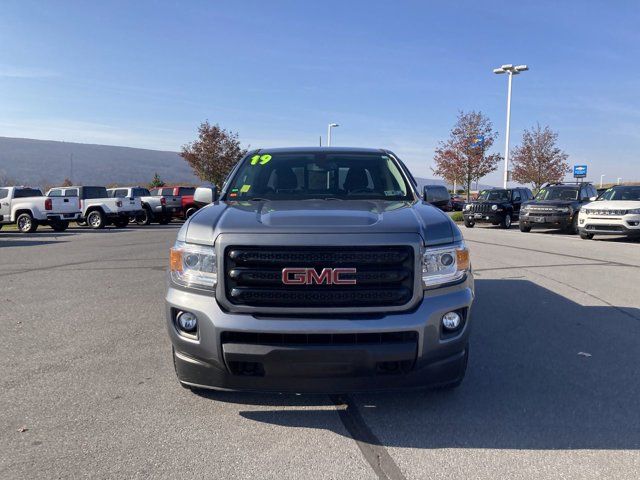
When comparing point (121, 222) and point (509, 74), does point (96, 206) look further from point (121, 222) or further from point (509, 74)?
point (509, 74)

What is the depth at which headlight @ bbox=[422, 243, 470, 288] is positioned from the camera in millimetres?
3344

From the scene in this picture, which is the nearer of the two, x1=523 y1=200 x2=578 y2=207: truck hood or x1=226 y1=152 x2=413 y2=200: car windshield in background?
x1=226 y1=152 x2=413 y2=200: car windshield in background

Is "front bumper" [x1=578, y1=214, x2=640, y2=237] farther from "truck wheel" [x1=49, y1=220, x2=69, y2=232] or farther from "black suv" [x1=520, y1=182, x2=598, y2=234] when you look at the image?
"truck wheel" [x1=49, y1=220, x2=69, y2=232]

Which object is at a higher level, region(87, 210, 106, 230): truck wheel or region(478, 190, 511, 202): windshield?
region(478, 190, 511, 202): windshield

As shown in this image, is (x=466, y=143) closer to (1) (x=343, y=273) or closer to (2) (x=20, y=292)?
(2) (x=20, y=292)

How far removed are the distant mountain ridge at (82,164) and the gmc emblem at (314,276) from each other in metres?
→ 78.4

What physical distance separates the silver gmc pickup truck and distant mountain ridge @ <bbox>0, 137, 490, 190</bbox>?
74.2m

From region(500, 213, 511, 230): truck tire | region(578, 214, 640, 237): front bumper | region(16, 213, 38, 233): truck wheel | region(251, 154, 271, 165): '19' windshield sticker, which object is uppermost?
region(251, 154, 271, 165): '19' windshield sticker

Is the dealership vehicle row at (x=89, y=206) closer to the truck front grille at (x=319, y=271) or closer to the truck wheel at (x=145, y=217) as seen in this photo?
the truck wheel at (x=145, y=217)

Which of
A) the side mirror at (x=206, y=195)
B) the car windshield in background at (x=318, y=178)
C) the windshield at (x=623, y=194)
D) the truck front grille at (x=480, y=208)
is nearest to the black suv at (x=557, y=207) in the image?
the windshield at (x=623, y=194)

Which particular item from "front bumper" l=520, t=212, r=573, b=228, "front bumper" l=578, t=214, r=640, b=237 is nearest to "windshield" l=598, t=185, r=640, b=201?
"front bumper" l=578, t=214, r=640, b=237

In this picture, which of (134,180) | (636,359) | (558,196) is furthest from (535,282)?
(134,180)

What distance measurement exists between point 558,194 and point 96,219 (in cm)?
1997

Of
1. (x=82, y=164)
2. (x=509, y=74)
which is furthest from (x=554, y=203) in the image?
→ (x=82, y=164)
